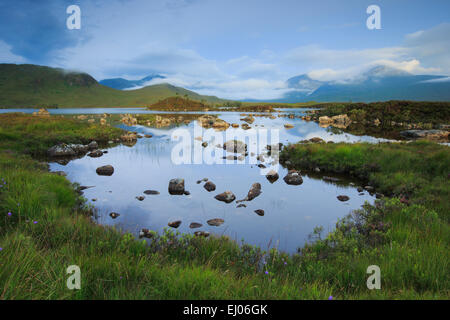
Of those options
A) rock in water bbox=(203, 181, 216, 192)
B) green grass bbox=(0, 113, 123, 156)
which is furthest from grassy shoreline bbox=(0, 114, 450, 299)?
green grass bbox=(0, 113, 123, 156)

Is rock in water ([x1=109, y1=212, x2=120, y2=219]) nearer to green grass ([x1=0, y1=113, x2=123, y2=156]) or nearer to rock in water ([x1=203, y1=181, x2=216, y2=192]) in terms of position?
rock in water ([x1=203, y1=181, x2=216, y2=192])

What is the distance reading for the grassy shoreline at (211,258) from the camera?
3.67m

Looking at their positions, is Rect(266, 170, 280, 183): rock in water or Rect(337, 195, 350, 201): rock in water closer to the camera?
Rect(337, 195, 350, 201): rock in water

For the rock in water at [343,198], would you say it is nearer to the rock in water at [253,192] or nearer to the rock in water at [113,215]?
the rock in water at [253,192]

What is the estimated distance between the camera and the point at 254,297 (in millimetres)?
3609

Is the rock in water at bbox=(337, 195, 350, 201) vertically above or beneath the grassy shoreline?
beneath

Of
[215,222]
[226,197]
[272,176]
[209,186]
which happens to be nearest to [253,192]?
[226,197]

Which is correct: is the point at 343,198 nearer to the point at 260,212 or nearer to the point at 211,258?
the point at 260,212

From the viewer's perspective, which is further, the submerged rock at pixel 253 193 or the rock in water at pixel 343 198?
the submerged rock at pixel 253 193

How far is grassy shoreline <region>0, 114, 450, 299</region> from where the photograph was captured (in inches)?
144

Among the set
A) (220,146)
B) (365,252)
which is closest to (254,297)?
(365,252)

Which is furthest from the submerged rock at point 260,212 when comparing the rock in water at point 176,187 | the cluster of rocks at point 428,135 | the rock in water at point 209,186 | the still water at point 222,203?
the cluster of rocks at point 428,135
